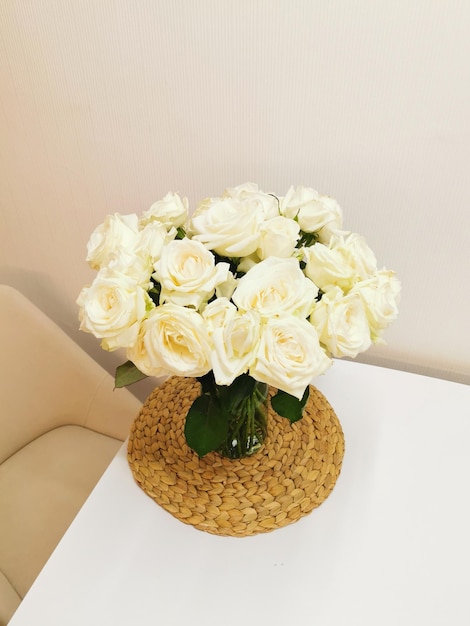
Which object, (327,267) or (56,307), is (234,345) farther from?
(56,307)

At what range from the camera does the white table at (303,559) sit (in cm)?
65

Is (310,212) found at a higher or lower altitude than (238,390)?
higher

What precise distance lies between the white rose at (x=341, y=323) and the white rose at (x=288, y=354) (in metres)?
0.03

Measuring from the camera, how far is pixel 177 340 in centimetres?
59

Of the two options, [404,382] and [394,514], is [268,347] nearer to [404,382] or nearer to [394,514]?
[394,514]

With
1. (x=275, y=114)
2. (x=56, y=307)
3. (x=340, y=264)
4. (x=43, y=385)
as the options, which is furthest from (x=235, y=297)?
(x=56, y=307)

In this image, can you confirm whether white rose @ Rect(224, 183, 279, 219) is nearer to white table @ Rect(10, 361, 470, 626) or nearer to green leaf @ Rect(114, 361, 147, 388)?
green leaf @ Rect(114, 361, 147, 388)

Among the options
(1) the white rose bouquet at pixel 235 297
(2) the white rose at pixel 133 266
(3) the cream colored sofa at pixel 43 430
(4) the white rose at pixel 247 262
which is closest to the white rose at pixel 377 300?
(1) the white rose bouquet at pixel 235 297

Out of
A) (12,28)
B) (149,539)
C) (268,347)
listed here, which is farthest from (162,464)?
(12,28)

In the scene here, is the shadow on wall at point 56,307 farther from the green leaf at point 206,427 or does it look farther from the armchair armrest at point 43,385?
the green leaf at point 206,427

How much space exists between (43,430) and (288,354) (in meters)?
0.80

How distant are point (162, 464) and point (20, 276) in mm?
680

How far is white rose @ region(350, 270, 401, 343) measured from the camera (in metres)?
0.62

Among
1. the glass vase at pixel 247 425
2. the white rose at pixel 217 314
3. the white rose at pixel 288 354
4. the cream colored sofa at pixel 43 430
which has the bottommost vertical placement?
the cream colored sofa at pixel 43 430
